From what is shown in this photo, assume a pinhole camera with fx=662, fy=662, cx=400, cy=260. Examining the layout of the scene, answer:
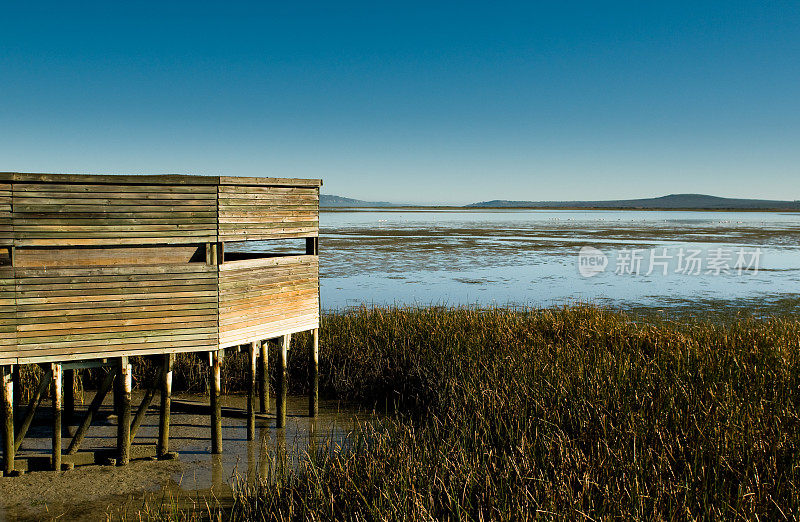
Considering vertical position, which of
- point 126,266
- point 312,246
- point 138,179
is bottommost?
point 126,266

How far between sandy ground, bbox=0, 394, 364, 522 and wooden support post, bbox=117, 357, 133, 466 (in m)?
0.20

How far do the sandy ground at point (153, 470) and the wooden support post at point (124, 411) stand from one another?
20 centimetres

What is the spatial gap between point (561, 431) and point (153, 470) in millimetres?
5520

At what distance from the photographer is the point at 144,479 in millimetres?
8727

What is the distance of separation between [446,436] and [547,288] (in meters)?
17.4

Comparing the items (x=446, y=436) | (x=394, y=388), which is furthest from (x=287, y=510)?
(x=394, y=388)

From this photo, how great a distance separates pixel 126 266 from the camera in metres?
8.66

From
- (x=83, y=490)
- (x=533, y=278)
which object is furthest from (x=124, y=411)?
(x=533, y=278)

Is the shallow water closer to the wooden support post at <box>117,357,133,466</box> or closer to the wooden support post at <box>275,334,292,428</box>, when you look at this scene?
the wooden support post at <box>275,334,292,428</box>

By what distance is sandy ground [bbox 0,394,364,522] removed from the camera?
7.92 meters

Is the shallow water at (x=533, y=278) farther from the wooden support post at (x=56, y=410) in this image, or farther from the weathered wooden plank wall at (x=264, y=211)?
the wooden support post at (x=56, y=410)

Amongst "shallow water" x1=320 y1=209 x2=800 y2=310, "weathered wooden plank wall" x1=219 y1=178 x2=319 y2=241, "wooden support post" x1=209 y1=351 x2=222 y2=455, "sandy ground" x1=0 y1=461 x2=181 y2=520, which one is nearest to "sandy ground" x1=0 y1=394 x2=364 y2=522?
"sandy ground" x1=0 y1=461 x2=181 y2=520

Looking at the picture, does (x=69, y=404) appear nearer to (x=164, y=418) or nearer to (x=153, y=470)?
(x=164, y=418)

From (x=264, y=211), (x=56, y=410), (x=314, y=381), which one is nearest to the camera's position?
(x=56, y=410)
